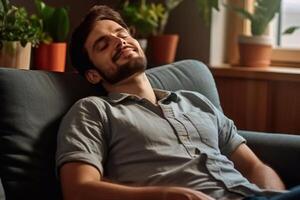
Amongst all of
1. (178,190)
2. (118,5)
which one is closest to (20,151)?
(178,190)

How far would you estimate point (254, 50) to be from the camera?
2527mm

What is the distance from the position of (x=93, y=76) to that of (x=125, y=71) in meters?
0.11

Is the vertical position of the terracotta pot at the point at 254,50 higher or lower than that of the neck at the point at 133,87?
higher

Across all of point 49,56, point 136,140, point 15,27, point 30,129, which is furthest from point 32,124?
point 49,56

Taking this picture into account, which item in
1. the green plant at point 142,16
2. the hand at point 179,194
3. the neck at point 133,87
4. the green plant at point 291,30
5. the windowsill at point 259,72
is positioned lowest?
the hand at point 179,194

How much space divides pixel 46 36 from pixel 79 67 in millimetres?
392

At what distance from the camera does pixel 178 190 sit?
50.0 inches

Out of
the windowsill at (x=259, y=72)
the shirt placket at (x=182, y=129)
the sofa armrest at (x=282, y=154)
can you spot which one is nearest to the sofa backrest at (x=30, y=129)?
the shirt placket at (x=182, y=129)

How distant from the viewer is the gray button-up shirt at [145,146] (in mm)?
1428

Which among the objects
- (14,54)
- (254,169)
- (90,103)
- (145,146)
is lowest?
(254,169)

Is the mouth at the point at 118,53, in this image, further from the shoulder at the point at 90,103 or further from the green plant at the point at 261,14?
→ the green plant at the point at 261,14

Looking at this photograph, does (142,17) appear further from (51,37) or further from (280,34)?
(280,34)

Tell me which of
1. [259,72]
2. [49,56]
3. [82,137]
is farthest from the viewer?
[259,72]

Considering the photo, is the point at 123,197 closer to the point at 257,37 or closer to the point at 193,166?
the point at 193,166
